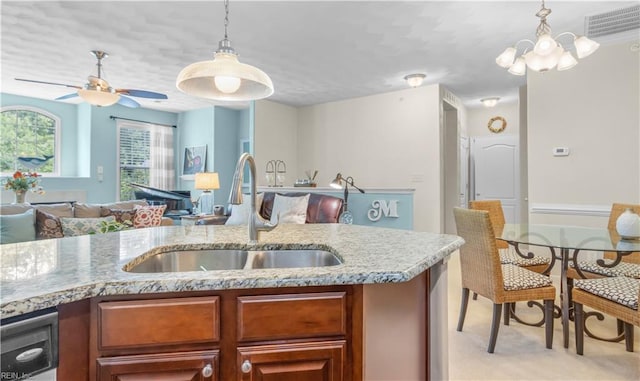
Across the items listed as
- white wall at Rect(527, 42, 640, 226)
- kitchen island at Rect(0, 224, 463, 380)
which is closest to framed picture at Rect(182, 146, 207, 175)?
white wall at Rect(527, 42, 640, 226)

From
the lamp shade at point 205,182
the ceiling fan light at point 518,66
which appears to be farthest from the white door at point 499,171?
the lamp shade at point 205,182

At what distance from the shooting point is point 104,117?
6.35 meters

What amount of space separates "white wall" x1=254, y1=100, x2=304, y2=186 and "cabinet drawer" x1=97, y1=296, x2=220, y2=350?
4.83 m

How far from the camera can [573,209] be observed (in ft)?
11.7

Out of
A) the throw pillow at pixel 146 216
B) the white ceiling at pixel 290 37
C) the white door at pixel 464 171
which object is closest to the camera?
the white ceiling at pixel 290 37

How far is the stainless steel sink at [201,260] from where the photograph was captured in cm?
137

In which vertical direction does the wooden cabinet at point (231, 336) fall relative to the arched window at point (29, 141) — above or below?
below

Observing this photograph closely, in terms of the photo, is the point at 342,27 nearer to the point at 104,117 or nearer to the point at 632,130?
the point at 632,130

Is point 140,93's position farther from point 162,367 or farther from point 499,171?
point 499,171

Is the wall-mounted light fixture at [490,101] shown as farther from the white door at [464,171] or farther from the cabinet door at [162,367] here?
the cabinet door at [162,367]

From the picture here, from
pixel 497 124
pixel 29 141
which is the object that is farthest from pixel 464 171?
pixel 29 141

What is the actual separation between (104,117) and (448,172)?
6.30 meters

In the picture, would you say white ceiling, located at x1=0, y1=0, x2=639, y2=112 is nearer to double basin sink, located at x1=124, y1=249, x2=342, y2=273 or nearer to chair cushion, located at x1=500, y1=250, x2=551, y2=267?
chair cushion, located at x1=500, y1=250, x2=551, y2=267

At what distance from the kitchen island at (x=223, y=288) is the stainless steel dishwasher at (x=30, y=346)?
26 millimetres
